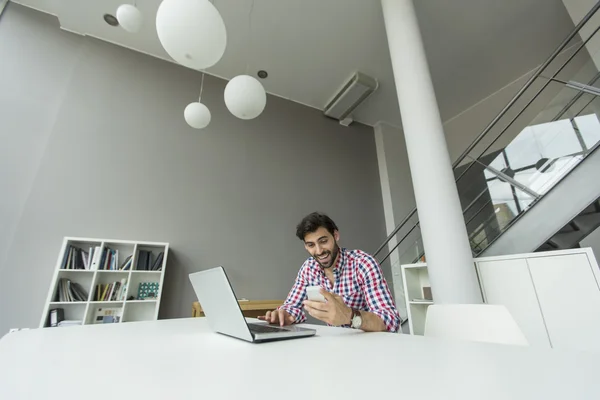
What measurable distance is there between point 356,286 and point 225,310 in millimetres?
851

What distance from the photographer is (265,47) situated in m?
3.83

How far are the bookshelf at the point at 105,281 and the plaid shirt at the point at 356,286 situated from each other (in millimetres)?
2037

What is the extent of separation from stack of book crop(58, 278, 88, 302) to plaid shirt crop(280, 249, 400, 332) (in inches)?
94.7

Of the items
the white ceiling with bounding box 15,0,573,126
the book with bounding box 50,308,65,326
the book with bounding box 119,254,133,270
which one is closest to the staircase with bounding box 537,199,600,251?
the white ceiling with bounding box 15,0,573,126

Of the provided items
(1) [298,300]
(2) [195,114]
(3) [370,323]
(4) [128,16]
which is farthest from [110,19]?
(3) [370,323]

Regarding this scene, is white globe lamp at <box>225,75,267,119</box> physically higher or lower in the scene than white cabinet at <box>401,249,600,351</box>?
higher

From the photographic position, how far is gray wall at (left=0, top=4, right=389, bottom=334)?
9.21 ft

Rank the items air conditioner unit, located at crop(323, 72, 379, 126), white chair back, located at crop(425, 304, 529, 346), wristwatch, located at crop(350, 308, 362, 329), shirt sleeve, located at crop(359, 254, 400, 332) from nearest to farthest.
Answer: white chair back, located at crop(425, 304, 529, 346), wristwatch, located at crop(350, 308, 362, 329), shirt sleeve, located at crop(359, 254, 400, 332), air conditioner unit, located at crop(323, 72, 379, 126)

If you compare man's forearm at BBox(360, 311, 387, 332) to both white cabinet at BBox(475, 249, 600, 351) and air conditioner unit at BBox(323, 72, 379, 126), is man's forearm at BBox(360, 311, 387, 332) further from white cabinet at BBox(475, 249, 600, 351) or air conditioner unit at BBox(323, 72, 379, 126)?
air conditioner unit at BBox(323, 72, 379, 126)

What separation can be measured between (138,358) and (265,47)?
13.5 feet

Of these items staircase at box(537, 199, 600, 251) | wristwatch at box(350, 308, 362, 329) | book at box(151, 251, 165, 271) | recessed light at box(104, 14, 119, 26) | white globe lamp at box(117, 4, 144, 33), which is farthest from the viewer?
recessed light at box(104, 14, 119, 26)

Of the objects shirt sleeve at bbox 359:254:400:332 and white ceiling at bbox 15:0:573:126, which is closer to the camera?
shirt sleeve at bbox 359:254:400:332

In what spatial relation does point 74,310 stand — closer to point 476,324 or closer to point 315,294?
point 315,294

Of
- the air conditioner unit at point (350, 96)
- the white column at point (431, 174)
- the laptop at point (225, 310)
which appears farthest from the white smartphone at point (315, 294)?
the air conditioner unit at point (350, 96)
